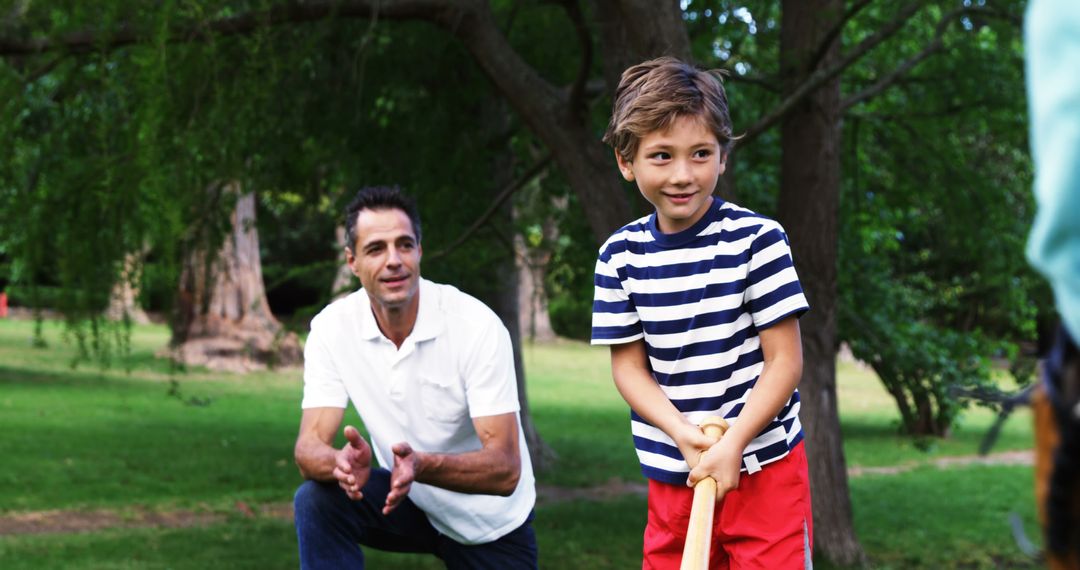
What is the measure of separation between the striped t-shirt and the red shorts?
0.04 meters

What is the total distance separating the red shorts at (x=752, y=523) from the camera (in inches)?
123

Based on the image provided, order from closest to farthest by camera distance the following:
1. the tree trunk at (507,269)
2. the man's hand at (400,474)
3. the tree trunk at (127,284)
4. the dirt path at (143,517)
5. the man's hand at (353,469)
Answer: the man's hand at (400,474), the man's hand at (353,469), the tree trunk at (127,284), the dirt path at (143,517), the tree trunk at (507,269)

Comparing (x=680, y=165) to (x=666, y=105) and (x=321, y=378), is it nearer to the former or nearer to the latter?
(x=666, y=105)

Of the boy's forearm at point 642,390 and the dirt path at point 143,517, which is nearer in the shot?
the boy's forearm at point 642,390

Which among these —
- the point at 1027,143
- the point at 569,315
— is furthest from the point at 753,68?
the point at 569,315

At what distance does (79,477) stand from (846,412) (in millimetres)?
15802

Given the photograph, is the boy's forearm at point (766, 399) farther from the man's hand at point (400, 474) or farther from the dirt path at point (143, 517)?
the dirt path at point (143, 517)

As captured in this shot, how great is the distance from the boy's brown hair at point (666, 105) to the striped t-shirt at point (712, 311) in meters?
0.22

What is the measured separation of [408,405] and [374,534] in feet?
1.41

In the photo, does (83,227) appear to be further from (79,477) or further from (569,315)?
(569,315)

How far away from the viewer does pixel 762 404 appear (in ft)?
9.95

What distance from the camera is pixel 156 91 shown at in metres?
6.45

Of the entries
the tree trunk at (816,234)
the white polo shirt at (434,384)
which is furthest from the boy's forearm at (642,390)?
the tree trunk at (816,234)

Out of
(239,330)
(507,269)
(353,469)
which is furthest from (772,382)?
(239,330)
